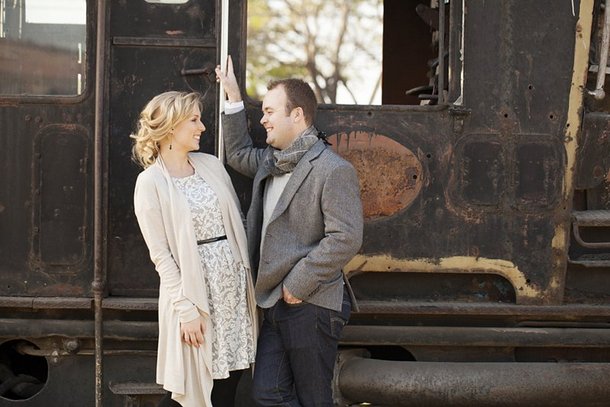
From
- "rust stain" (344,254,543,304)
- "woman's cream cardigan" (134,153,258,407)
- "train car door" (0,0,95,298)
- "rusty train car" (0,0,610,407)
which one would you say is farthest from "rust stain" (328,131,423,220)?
"train car door" (0,0,95,298)

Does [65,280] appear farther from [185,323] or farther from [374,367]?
[374,367]

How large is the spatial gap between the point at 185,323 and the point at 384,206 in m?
1.10

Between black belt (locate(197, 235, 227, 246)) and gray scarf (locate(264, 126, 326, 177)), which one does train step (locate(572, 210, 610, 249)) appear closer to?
gray scarf (locate(264, 126, 326, 177))

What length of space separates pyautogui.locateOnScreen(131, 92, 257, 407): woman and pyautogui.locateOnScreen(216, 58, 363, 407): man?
117 millimetres

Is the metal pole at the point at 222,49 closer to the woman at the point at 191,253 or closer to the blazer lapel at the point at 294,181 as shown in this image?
the woman at the point at 191,253

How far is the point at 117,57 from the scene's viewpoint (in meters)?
3.86

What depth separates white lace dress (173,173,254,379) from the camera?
11.1ft

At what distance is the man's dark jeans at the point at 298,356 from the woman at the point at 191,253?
10 centimetres

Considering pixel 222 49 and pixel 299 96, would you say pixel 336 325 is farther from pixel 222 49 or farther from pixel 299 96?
pixel 222 49

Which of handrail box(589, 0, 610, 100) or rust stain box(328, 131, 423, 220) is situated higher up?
handrail box(589, 0, 610, 100)

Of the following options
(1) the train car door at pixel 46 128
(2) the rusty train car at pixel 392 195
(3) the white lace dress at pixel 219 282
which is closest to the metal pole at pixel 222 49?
(2) the rusty train car at pixel 392 195

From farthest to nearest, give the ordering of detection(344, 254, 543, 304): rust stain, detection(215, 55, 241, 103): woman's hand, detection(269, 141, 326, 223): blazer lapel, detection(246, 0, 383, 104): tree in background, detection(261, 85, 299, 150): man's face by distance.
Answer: detection(246, 0, 383, 104): tree in background < detection(344, 254, 543, 304): rust stain < detection(215, 55, 241, 103): woman's hand < detection(261, 85, 299, 150): man's face < detection(269, 141, 326, 223): blazer lapel

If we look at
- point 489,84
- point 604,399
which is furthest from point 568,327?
point 489,84

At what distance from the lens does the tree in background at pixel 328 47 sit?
5039 mm
